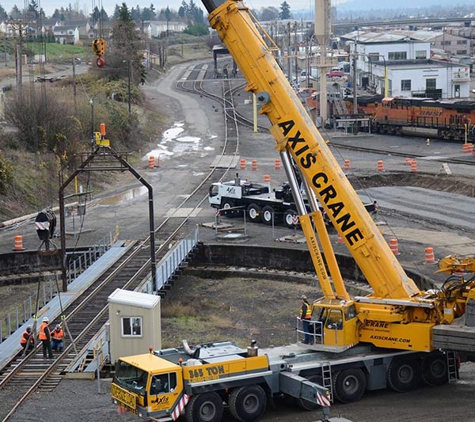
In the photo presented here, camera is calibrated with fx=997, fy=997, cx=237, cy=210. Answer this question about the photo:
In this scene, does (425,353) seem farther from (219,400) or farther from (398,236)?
(398,236)

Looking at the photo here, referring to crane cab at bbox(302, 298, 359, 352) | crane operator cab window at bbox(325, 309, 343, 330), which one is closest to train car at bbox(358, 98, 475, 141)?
crane cab at bbox(302, 298, 359, 352)

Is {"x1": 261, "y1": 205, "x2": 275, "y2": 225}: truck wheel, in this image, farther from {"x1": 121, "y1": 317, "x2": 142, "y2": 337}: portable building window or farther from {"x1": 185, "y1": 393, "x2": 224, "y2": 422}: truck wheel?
{"x1": 185, "y1": 393, "x2": 224, "y2": 422}: truck wheel

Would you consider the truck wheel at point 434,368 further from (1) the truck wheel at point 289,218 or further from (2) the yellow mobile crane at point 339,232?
(1) the truck wheel at point 289,218

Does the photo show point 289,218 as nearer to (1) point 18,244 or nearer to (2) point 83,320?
(1) point 18,244

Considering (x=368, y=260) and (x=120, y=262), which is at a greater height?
(x=368, y=260)

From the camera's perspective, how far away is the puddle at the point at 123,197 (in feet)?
178

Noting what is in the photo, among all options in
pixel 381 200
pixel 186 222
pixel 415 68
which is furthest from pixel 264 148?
pixel 415 68

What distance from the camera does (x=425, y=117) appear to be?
77.6m

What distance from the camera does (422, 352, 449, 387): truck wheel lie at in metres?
23.1

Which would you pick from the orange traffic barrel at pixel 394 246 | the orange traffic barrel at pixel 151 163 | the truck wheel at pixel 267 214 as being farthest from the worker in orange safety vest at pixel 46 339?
the orange traffic barrel at pixel 151 163

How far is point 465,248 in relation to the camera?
39375 mm

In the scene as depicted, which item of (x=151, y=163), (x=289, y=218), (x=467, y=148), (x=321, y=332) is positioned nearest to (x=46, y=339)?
(x=321, y=332)

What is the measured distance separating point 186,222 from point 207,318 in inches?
556

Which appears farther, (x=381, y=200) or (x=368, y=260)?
(x=381, y=200)
